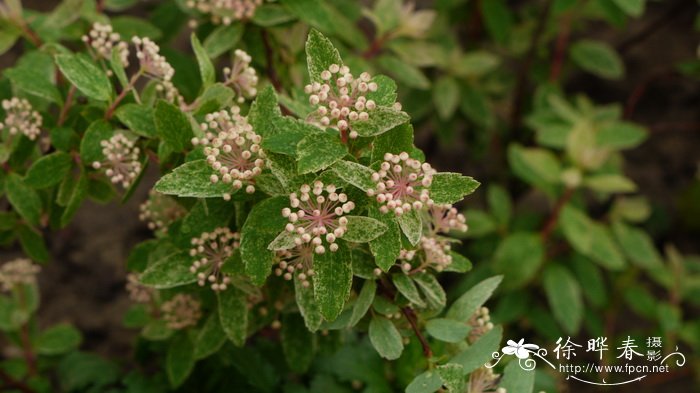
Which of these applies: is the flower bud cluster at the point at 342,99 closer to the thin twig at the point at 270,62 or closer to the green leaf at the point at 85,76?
the green leaf at the point at 85,76

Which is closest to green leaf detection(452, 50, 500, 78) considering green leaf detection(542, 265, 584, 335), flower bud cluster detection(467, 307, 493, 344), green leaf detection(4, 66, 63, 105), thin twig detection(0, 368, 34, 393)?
green leaf detection(542, 265, 584, 335)

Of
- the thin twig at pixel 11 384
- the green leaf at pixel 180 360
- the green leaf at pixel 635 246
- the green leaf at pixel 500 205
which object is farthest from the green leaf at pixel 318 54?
the green leaf at pixel 635 246

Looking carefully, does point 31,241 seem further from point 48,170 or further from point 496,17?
point 496,17

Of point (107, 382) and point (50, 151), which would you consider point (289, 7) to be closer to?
point (50, 151)

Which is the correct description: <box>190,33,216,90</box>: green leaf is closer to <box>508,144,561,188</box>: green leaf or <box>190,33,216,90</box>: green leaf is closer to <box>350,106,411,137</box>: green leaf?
<box>350,106,411,137</box>: green leaf

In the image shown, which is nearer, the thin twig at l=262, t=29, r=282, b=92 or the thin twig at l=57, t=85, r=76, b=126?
the thin twig at l=57, t=85, r=76, b=126

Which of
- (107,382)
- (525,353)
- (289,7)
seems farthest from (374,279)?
(107,382)
